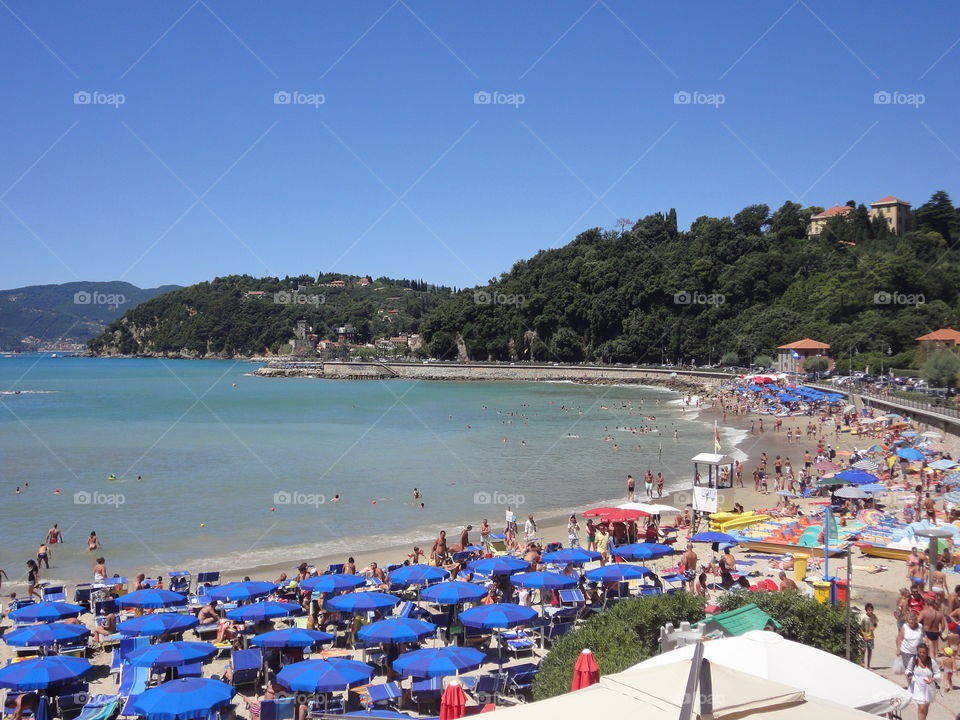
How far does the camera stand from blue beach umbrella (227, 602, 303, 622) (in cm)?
1072

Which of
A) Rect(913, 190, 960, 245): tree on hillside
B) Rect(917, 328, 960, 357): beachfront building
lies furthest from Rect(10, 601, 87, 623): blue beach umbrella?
Rect(913, 190, 960, 245): tree on hillside

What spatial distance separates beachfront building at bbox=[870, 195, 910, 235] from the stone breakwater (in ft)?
142

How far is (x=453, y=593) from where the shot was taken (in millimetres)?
10883

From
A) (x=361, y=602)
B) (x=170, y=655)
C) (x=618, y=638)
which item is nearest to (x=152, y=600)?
(x=170, y=655)

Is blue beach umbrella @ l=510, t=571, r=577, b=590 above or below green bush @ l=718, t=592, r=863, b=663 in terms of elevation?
below

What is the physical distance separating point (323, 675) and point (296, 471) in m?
22.3

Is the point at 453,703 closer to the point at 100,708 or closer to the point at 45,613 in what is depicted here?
the point at 100,708

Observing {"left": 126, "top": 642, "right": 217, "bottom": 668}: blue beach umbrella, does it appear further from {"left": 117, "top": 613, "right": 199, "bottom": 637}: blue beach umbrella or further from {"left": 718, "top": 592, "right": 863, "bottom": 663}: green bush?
{"left": 718, "top": 592, "right": 863, "bottom": 663}: green bush

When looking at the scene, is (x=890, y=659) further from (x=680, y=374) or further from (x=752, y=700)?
(x=680, y=374)

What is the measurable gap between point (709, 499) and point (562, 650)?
40.2ft

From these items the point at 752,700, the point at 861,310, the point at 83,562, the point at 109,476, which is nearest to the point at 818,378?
the point at 861,310

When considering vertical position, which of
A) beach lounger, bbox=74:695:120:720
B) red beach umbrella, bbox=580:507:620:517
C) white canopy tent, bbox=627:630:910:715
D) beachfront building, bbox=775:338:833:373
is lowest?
beach lounger, bbox=74:695:120:720

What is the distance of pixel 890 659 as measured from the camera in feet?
30.6

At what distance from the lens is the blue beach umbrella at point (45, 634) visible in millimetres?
9763
